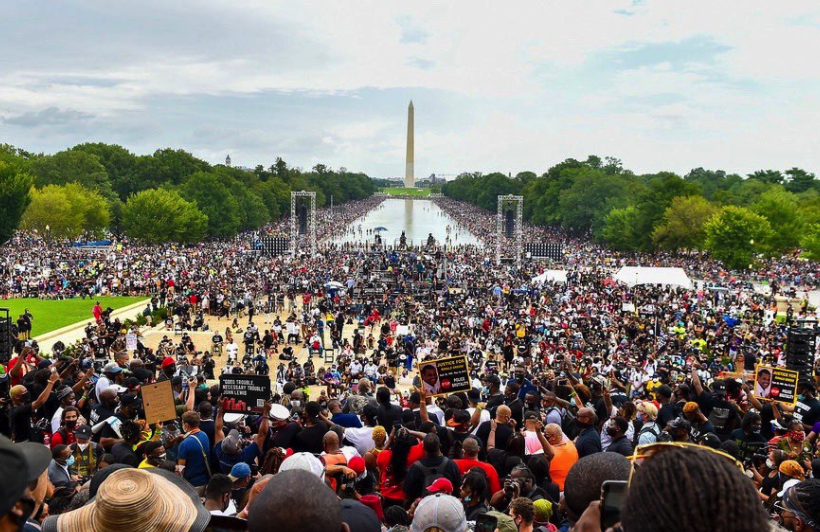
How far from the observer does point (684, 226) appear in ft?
228

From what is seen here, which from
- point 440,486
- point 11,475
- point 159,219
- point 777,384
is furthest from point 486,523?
point 159,219

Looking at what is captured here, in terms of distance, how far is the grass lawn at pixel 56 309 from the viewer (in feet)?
107

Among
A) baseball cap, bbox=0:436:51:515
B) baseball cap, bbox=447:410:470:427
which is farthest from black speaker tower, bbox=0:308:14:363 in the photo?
baseball cap, bbox=0:436:51:515

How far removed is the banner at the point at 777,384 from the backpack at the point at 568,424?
3.93 meters

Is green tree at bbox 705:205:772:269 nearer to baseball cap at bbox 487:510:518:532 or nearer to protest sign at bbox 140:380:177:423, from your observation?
protest sign at bbox 140:380:177:423

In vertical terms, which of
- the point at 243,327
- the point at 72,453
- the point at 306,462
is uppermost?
the point at 306,462

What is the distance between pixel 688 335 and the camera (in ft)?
101

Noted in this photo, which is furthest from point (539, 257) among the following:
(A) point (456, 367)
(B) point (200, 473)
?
(B) point (200, 473)

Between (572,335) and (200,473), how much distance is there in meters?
24.2

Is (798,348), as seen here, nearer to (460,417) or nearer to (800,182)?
(460,417)

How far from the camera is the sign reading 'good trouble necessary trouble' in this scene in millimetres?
9955

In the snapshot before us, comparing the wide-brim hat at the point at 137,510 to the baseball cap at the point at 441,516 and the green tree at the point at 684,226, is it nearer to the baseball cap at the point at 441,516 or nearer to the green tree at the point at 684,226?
the baseball cap at the point at 441,516

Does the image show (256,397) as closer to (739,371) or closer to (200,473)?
(200,473)

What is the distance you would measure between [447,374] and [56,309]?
30938 millimetres
